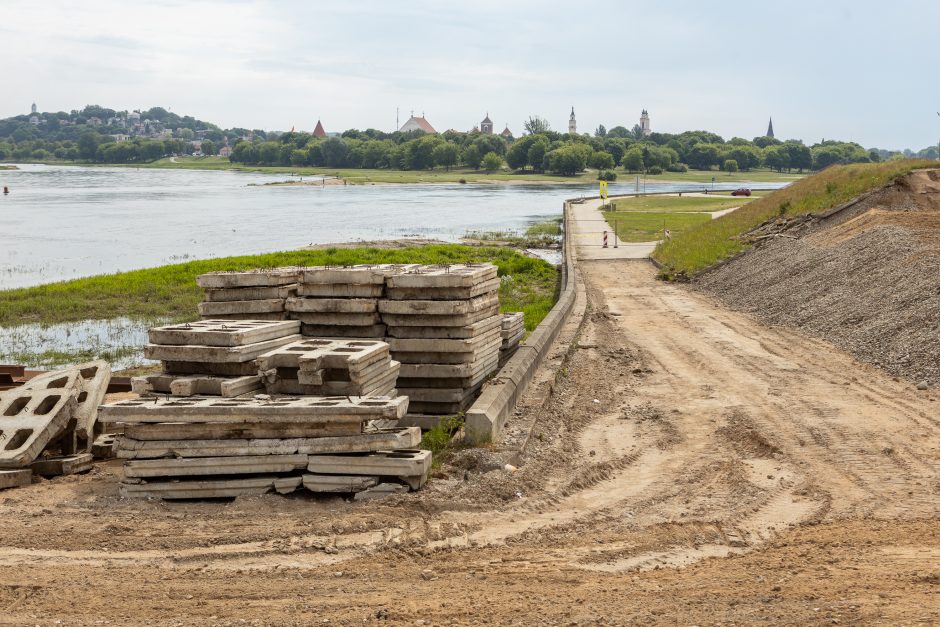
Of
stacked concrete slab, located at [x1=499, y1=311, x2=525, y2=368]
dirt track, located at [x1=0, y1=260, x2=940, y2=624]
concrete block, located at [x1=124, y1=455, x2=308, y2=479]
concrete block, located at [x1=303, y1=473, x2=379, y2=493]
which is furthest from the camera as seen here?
stacked concrete slab, located at [x1=499, y1=311, x2=525, y2=368]

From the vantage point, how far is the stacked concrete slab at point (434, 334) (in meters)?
9.96

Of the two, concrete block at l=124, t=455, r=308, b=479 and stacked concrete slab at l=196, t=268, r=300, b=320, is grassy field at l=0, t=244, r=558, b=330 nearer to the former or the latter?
stacked concrete slab at l=196, t=268, r=300, b=320

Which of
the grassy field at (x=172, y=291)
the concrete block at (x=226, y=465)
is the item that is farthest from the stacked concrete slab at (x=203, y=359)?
the grassy field at (x=172, y=291)

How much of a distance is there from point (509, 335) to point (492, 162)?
159905 mm

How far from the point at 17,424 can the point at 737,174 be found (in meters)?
179

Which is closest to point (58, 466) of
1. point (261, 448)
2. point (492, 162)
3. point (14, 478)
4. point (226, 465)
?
point (14, 478)

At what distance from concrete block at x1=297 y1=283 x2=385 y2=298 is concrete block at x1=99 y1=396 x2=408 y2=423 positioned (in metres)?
2.15

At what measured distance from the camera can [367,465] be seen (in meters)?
7.80

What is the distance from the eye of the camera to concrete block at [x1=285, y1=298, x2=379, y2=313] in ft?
32.6

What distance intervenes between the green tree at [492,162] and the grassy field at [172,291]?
13824cm

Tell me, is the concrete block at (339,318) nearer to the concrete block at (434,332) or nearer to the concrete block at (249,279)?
the concrete block at (434,332)

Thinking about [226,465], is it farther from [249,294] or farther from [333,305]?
[249,294]

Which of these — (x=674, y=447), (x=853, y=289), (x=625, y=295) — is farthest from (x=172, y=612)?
(x=625, y=295)

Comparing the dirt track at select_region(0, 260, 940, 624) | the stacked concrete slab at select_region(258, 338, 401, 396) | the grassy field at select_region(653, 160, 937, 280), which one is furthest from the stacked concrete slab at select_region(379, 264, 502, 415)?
the grassy field at select_region(653, 160, 937, 280)
